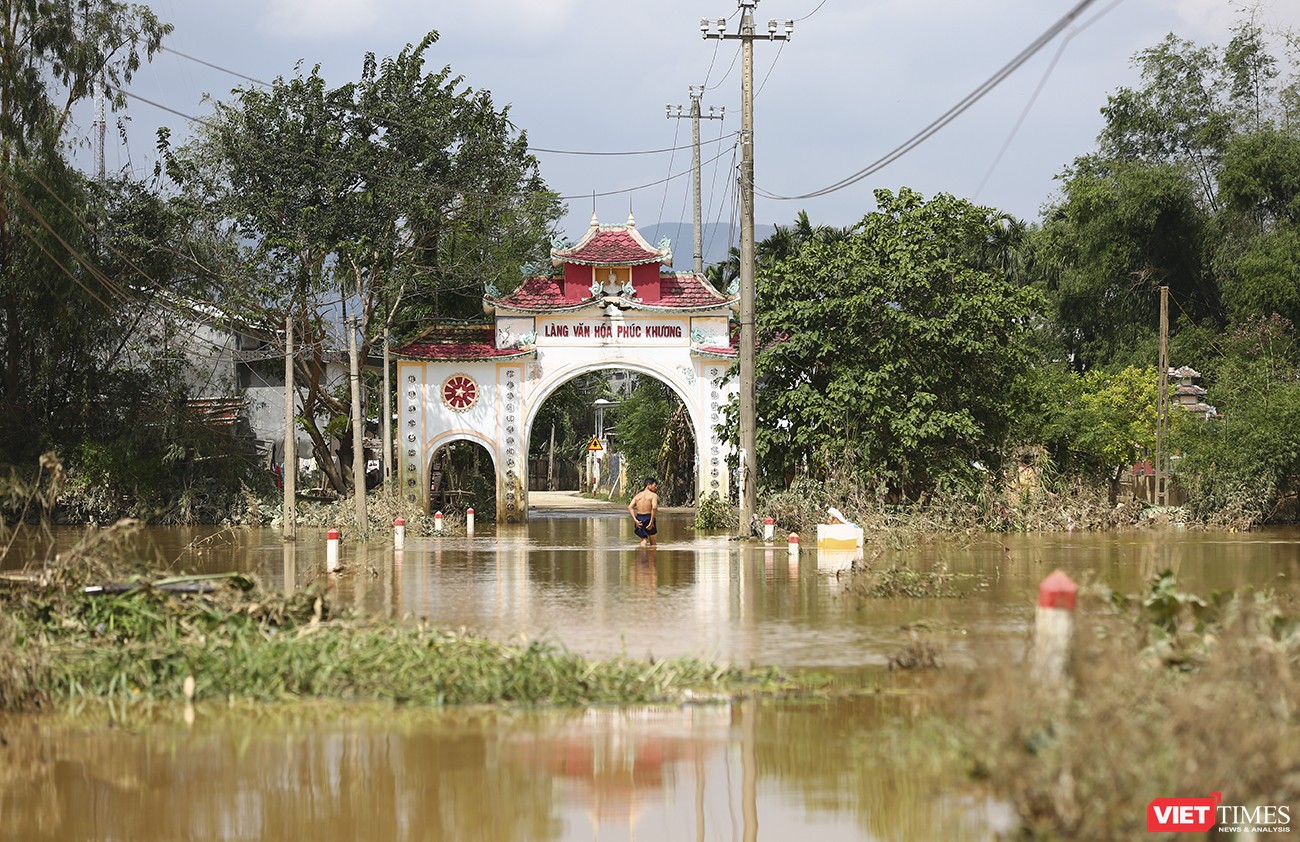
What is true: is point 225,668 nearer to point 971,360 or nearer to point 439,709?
point 439,709

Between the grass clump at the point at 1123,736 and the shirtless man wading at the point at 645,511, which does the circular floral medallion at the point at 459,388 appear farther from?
the grass clump at the point at 1123,736

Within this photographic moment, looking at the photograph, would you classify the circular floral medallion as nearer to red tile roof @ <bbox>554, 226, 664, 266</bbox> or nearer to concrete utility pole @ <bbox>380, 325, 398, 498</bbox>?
concrete utility pole @ <bbox>380, 325, 398, 498</bbox>

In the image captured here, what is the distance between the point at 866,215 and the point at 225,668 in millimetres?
21022

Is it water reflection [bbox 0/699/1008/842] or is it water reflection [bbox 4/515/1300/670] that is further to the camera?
water reflection [bbox 4/515/1300/670]

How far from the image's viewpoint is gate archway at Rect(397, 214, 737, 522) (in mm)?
32500

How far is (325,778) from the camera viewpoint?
7.58 metres

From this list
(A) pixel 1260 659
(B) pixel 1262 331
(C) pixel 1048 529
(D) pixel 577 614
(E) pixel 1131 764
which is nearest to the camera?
(E) pixel 1131 764

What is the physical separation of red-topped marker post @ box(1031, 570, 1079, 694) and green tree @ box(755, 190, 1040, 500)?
65.7 ft

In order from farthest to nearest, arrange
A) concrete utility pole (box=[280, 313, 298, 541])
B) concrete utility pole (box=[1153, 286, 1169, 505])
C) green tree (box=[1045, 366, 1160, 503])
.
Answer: concrete utility pole (box=[1153, 286, 1169, 505])
green tree (box=[1045, 366, 1160, 503])
concrete utility pole (box=[280, 313, 298, 541])

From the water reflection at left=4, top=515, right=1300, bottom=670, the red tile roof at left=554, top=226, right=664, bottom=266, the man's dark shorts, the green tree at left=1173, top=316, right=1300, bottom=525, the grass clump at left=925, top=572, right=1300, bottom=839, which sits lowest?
the water reflection at left=4, top=515, right=1300, bottom=670

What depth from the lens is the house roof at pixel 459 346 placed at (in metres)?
32.4

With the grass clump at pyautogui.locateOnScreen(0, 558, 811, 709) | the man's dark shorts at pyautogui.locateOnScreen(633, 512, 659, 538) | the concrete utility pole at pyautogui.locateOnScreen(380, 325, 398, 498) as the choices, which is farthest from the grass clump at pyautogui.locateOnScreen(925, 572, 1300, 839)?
the concrete utility pole at pyautogui.locateOnScreen(380, 325, 398, 498)

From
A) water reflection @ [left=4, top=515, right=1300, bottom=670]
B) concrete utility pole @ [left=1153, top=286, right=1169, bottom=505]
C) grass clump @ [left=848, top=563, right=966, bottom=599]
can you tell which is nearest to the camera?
water reflection @ [left=4, top=515, right=1300, bottom=670]

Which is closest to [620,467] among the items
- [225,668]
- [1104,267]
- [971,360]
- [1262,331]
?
[1104,267]
